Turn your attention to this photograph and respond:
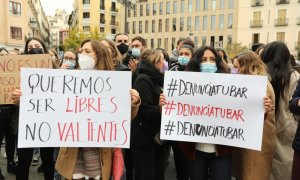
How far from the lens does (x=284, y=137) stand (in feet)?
11.2

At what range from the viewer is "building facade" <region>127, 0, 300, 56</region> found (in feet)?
169

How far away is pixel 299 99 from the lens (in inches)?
110

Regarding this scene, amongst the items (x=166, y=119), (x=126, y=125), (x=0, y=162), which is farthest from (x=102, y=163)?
(x=0, y=162)

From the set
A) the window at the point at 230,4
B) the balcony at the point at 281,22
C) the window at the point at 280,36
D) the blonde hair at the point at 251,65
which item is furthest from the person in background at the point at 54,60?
the window at the point at 230,4

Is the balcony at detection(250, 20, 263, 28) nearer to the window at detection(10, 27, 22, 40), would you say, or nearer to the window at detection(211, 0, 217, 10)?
the window at detection(211, 0, 217, 10)

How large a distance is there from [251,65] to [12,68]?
2.59 metres

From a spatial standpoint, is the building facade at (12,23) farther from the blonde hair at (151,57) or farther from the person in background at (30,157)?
the blonde hair at (151,57)

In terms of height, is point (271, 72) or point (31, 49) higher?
point (31, 49)

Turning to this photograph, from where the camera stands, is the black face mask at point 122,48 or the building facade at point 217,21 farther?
the building facade at point 217,21

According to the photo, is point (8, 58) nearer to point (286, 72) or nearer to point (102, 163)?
point (102, 163)

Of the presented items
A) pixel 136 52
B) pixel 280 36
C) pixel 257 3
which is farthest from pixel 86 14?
pixel 136 52

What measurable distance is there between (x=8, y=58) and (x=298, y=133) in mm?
3064

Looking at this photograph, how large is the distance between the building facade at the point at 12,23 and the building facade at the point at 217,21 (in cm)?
2736

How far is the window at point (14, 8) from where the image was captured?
1475 inches
